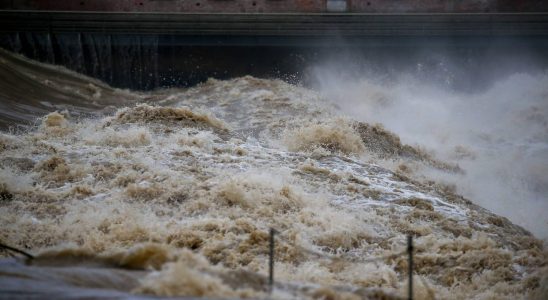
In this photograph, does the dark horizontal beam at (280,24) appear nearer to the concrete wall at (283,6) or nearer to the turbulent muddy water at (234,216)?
the concrete wall at (283,6)

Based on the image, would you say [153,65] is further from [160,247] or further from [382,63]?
[160,247]

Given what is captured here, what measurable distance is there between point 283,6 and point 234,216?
14498 millimetres

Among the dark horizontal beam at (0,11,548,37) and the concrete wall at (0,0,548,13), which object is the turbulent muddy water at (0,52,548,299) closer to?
the dark horizontal beam at (0,11,548,37)

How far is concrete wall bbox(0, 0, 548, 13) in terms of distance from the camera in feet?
67.3

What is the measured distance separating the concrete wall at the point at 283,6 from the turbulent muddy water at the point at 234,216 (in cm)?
845

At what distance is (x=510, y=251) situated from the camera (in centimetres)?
686

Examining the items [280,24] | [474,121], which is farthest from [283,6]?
[474,121]

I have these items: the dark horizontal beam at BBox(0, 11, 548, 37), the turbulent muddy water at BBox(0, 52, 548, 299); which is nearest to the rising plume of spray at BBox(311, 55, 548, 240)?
the turbulent muddy water at BBox(0, 52, 548, 299)

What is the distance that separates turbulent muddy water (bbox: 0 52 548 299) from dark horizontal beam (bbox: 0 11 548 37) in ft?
24.2

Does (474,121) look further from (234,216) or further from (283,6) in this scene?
(234,216)

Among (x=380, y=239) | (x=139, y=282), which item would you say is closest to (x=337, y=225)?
(x=380, y=239)

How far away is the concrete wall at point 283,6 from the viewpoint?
20.5m

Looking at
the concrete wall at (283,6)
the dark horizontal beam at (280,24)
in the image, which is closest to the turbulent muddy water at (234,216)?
the dark horizontal beam at (280,24)

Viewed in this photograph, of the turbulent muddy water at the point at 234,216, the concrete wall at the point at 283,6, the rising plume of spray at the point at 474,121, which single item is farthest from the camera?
the concrete wall at the point at 283,6
